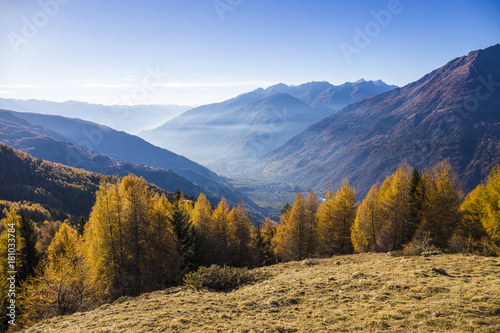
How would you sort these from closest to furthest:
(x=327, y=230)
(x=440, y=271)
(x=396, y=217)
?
(x=440, y=271)
(x=396, y=217)
(x=327, y=230)

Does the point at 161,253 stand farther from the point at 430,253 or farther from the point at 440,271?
the point at 430,253

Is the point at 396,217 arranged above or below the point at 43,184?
below

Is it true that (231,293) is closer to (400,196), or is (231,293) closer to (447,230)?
(400,196)

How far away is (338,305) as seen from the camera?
15.9 meters

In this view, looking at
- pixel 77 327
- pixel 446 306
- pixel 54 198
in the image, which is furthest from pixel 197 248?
pixel 54 198

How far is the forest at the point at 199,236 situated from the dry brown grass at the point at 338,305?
5.04 metres

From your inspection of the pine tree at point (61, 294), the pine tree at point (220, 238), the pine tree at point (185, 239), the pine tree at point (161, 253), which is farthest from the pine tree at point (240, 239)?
the pine tree at point (61, 294)

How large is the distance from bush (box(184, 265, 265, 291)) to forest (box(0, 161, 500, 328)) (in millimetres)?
6905

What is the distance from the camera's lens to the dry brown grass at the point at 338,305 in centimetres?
1273

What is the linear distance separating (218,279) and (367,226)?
2642 cm

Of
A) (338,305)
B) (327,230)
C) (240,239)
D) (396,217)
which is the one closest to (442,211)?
(396,217)

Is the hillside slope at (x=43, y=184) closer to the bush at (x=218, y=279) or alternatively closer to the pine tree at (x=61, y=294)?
the pine tree at (x=61, y=294)

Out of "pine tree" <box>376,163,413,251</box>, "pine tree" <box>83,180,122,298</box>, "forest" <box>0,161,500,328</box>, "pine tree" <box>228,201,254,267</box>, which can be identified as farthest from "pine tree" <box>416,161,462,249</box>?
"pine tree" <box>83,180,122,298</box>

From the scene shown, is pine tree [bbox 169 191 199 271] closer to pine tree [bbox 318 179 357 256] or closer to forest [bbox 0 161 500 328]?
forest [bbox 0 161 500 328]
